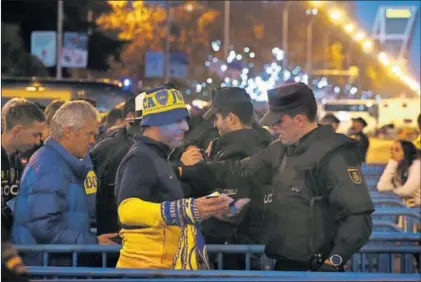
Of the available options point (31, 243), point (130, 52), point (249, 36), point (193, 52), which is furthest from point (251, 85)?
point (31, 243)

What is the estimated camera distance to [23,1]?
3834 cm

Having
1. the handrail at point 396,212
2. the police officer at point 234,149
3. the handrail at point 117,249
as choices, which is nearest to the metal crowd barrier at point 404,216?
the handrail at point 396,212

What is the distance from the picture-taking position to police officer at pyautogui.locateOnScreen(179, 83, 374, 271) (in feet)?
17.4

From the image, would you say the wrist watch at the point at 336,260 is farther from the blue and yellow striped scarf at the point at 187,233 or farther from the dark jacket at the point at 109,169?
the dark jacket at the point at 109,169

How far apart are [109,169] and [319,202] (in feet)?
9.07

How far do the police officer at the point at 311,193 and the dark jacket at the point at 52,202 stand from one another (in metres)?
1.17

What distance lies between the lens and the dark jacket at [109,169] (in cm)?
739

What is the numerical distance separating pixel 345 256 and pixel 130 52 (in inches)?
2343

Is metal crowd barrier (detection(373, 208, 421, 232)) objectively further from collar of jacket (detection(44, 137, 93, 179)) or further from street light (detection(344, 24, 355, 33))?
street light (detection(344, 24, 355, 33))

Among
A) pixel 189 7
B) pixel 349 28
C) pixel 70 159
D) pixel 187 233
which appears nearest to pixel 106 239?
pixel 70 159

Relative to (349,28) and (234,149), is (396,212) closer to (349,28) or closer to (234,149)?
(234,149)

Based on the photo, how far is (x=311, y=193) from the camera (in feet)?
17.9

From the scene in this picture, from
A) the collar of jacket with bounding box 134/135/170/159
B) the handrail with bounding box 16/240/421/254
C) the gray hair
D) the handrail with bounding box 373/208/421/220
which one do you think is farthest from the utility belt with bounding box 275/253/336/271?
the handrail with bounding box 373/208/421/220

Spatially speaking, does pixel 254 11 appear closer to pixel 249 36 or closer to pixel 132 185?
pixel 249 36
